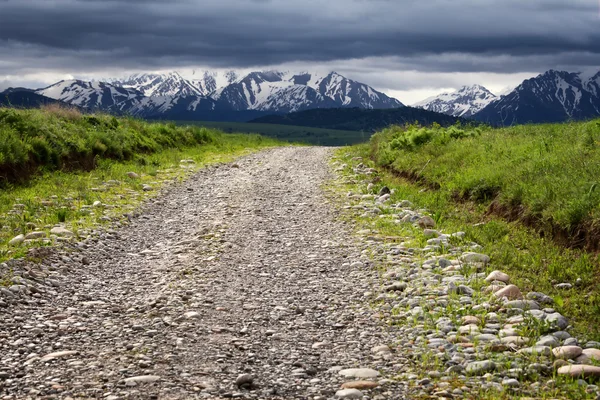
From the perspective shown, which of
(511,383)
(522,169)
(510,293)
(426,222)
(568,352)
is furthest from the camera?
(522,169)

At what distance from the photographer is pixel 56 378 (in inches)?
255

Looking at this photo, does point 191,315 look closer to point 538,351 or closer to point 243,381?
point 243,381

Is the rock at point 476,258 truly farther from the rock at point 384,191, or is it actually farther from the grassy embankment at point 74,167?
the grassy embankment at point 74,167

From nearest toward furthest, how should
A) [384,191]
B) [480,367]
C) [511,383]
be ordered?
[511,383] < [480,367] < [384,191]

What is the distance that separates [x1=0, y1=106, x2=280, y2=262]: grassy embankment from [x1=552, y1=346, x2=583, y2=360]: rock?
30.2 feet

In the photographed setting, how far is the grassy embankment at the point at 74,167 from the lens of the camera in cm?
1518

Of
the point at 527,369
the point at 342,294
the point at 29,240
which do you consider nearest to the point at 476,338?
the point at 527,369

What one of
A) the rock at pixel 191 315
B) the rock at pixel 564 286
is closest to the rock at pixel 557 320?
the rock at pixel 564 286

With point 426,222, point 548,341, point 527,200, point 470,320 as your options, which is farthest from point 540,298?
point 426,222

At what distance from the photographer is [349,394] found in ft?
20.4

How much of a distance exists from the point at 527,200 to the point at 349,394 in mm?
8770

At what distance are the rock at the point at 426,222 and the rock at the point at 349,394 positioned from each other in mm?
8365

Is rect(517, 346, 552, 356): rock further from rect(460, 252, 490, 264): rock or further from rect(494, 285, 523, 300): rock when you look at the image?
rect(460, 252, 490, 264): rock

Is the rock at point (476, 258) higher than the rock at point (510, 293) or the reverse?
higher
